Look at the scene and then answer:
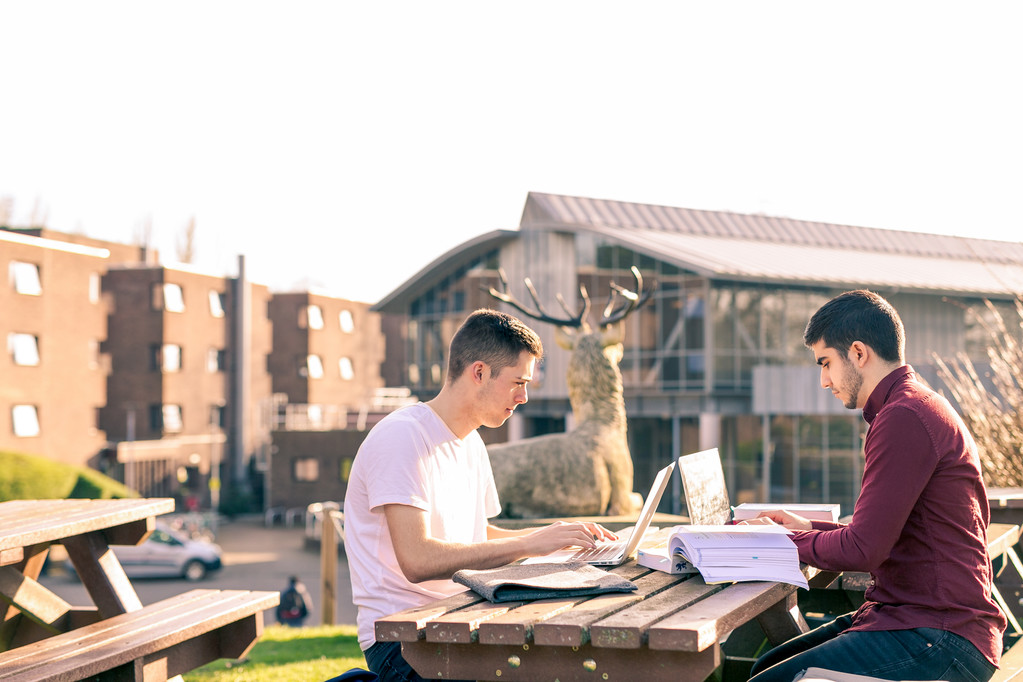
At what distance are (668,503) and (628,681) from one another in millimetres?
24437

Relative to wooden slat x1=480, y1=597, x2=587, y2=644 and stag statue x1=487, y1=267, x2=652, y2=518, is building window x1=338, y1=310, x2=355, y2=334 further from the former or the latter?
wooden slat x1=480, y1=597, x2=587, y2=644

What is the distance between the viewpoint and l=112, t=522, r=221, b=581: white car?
2736 centimetres

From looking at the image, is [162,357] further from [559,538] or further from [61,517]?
[559,538]

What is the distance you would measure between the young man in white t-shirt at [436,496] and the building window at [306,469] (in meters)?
39.8

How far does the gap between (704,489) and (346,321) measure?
174 feet

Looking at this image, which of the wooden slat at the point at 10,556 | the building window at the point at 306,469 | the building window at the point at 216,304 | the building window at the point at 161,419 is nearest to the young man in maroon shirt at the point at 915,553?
Answer: the wooden slat at the point at 10,556

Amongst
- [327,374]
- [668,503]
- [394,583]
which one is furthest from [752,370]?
[327,374]

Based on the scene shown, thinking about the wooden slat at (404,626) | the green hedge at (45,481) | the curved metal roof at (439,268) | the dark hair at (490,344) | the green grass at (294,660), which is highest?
the curved metal roof at (439,268)

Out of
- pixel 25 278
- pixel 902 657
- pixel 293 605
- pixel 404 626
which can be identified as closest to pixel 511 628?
pixel 404 626

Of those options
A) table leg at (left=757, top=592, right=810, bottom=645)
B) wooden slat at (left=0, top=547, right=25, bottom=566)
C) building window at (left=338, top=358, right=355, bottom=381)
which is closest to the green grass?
wooden slat at (left=0, top=547, right=25, bottom=566)

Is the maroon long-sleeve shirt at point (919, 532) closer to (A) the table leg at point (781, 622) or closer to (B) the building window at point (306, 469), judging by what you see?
(A) the table leg at point (781, 622)

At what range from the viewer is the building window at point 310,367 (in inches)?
2080

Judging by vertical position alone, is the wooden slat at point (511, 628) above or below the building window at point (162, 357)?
below

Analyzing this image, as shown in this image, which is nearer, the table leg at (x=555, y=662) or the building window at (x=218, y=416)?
the table leg at (x=555, y=662)
